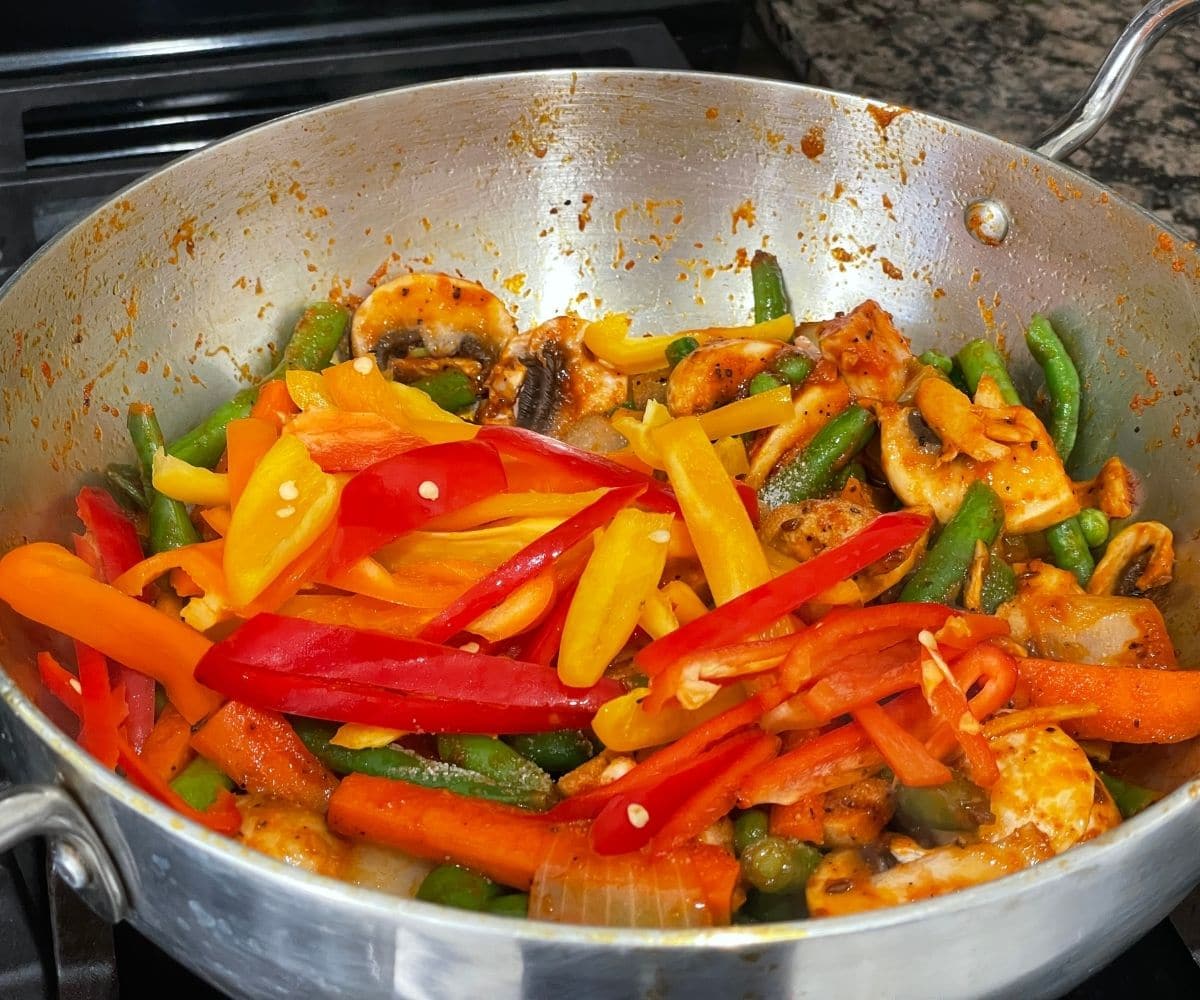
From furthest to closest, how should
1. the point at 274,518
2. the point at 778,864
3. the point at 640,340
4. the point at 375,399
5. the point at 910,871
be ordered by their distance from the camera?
1. the point at 640,340
2. the point at 375,399
3. the point at 274,518
4. the point at 778,864
5. the point at 910,871

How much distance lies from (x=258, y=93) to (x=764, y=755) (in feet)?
6.19

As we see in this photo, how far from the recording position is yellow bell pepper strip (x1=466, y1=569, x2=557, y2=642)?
1.56 meters

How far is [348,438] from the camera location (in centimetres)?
172

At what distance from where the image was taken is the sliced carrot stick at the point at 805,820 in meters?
1.46

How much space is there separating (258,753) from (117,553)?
0.38 m

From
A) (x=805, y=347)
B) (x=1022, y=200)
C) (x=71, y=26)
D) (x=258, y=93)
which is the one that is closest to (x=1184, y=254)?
(x=1022, y=200)

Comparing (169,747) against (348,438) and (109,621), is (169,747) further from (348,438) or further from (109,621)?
(348,438)

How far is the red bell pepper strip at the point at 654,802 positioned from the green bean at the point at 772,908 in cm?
16

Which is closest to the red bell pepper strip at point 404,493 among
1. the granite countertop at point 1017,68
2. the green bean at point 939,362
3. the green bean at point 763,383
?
the green bean at point 763,383

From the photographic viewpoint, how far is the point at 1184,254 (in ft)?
5.99

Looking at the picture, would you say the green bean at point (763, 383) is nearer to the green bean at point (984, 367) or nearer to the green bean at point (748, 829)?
the green bean at point (984, 367)

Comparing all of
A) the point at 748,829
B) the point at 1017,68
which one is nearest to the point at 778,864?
the point at 748,829

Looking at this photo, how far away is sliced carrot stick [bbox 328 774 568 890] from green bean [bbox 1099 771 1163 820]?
733 mm

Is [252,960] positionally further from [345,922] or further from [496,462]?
[496,462]
